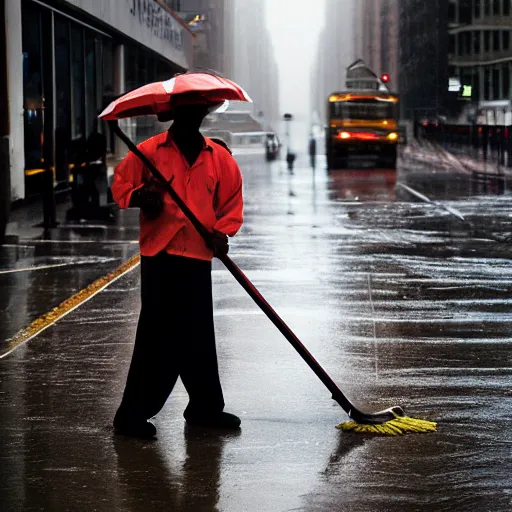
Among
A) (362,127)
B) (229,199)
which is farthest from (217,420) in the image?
(362,127)

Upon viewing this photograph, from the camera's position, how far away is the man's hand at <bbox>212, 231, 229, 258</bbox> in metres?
6.23

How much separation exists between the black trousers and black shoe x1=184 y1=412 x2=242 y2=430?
0.86 feet

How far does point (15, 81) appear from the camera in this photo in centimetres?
2328

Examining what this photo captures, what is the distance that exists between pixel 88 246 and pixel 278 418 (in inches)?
395

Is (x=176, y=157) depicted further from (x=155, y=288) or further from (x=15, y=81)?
(x=15, y=81)

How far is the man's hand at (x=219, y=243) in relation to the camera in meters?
6.23

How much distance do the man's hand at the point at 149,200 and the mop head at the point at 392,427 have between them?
4.83ft

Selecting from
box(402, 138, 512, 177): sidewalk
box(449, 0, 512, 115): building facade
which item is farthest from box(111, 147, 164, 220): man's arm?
box(449, 0, 512, 115): building facade

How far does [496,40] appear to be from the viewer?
475ft

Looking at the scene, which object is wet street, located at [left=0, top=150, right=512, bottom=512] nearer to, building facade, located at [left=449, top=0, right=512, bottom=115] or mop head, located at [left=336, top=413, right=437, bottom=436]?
mop head, located at [left=336, top=413, right=437, bottom=436]

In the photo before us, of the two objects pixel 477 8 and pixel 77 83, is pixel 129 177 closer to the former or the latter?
pixel 77 83

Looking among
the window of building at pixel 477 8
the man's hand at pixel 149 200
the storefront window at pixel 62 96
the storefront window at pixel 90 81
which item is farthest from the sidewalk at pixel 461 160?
the window of building at pixel 477 8

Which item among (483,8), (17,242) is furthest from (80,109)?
(483,8)

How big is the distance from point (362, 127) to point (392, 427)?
141 feet
